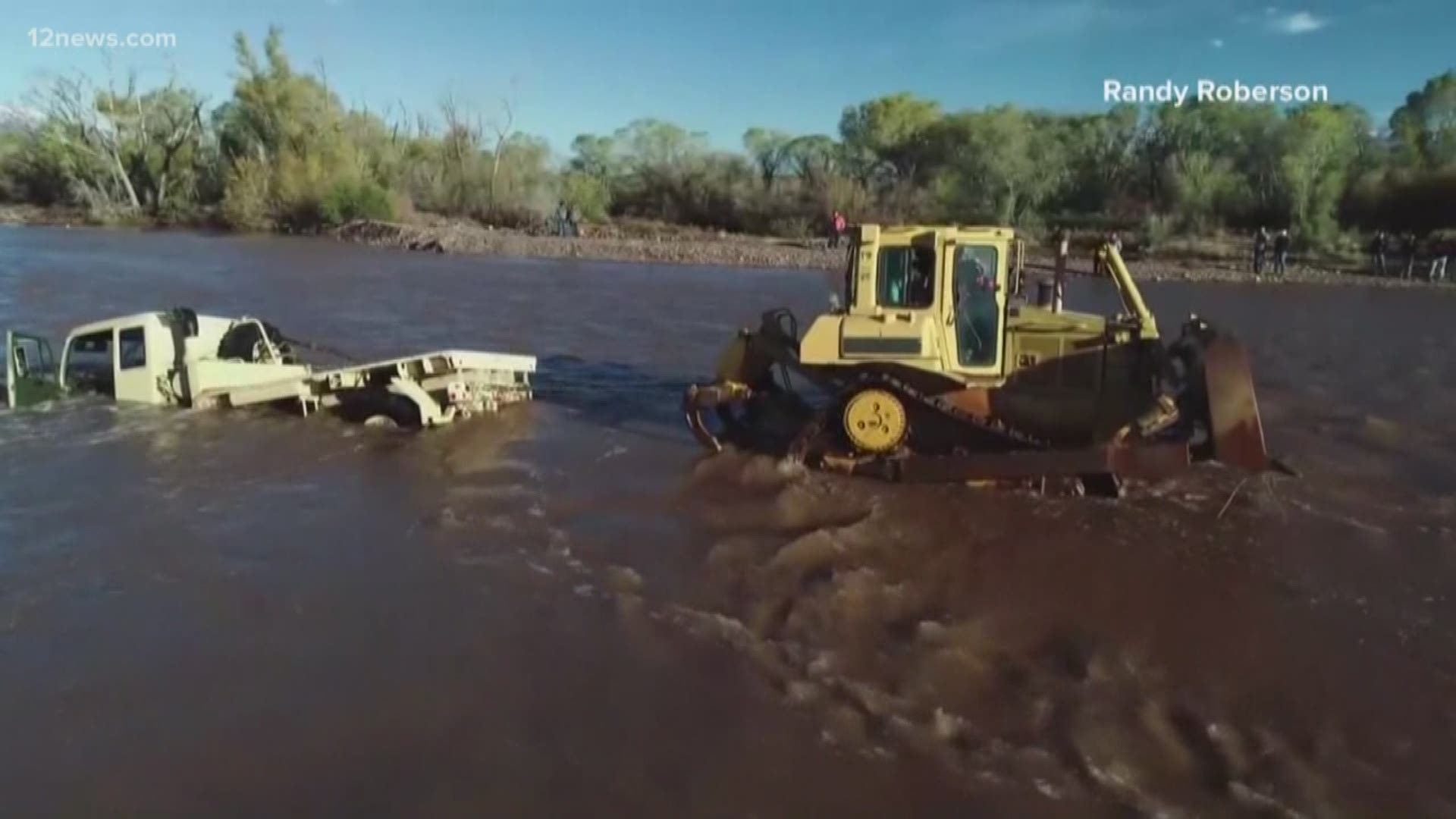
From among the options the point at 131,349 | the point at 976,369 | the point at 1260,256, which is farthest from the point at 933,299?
the point at 1260,256

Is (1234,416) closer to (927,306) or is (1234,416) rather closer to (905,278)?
(927,306)

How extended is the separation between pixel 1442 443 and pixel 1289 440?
159cm

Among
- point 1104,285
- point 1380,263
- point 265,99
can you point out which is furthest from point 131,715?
point 265,99

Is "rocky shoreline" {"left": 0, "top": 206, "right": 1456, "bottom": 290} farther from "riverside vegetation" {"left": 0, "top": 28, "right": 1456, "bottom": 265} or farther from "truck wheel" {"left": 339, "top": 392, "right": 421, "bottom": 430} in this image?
"truck wheel" {"left": 339, "top": 392, "right": 421, "bottom": 430}

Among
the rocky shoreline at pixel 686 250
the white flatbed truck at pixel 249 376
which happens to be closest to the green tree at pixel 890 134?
the rocky shoreline at pixel 686 250

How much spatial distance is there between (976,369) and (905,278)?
0.99 metres

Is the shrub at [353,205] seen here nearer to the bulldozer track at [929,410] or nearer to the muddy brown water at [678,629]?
the muddy brown water at [678,629]

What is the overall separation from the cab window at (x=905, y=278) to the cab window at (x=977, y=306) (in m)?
0.26

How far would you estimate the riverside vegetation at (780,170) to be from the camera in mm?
47688

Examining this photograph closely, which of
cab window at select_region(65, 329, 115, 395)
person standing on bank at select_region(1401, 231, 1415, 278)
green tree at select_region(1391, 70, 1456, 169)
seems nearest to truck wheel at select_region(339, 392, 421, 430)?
cab window at select_region(65, 329, 115, 395)

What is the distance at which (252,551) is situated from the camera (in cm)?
872

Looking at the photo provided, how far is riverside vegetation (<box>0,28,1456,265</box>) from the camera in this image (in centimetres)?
4769

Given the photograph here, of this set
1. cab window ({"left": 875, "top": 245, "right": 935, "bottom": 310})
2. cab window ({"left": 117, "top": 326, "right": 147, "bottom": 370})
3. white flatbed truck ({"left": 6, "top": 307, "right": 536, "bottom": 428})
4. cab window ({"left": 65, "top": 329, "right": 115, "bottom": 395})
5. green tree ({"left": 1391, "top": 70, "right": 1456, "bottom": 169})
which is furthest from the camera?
green tree ({"left": 1391, "top": 70, "right": 1456, "bottom": 169})

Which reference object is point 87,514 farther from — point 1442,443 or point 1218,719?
point 1442,443
